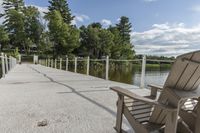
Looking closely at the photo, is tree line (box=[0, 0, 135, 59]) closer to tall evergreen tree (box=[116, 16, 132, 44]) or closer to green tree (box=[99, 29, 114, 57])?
green tree (box=[99, 29, 114, 57])

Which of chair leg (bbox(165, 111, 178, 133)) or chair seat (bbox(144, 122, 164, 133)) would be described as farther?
chair seat (bbox(144, 122, 164, 133))

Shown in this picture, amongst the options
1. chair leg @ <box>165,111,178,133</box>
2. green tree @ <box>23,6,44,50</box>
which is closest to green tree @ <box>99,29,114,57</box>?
green tree @ <box>23,6,44,50</box>

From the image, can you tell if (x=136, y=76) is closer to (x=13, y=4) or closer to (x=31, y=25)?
(x=31, y=25)

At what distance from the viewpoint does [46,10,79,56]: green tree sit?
33406mm

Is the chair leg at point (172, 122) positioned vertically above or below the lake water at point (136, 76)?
above

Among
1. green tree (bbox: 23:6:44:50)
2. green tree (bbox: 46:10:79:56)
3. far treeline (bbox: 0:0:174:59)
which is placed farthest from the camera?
green tree (bbox: 23:6:44:50)

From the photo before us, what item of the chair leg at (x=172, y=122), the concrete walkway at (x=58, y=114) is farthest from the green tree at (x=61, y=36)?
the chair leg at (x=172, y=122)

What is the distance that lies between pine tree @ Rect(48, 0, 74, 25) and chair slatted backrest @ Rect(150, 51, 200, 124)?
134 ft

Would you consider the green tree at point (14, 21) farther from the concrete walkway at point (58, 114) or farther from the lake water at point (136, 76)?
the concrete walkway at point (58, 114)

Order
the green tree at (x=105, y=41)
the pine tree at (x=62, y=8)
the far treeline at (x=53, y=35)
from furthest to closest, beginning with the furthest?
the pine tree at (x=62, y=8) < the green tree at (x=105, y=41) < the far treeline at (x=53, y=35)

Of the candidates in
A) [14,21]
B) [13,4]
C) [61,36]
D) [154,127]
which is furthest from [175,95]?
[13,4]

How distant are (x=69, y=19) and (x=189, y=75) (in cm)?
4130

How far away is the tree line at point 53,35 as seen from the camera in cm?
3419

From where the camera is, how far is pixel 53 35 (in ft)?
113
